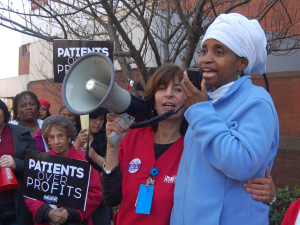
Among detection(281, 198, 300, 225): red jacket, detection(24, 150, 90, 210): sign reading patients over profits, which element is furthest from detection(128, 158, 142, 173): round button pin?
detection(24, 150, 90, 210): sign reading patients over profits

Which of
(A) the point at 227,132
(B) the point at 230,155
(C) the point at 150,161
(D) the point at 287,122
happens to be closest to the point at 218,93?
(A) the point at 227,132

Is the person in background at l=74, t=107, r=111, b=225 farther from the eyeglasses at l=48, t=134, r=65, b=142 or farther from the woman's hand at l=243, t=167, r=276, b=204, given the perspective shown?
the woman's hand at l=243, t=167, r=276, b=204

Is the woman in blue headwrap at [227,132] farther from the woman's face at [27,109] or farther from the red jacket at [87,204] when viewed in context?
the woman's face at [27,109]

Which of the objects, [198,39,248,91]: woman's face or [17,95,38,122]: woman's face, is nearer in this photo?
[198,39,248,91]: woman's face

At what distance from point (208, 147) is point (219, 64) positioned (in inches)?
16.3

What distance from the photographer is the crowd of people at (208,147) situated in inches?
50.9

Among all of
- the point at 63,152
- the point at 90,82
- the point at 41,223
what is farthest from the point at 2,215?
the point at 90,82

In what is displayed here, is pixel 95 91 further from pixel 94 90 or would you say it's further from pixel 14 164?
pixel 14 164

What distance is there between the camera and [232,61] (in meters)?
1.45

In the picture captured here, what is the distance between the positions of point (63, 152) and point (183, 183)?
1972 mm

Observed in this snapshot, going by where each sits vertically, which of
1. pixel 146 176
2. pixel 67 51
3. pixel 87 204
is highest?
pixel 67 51

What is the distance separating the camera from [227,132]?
129 centimetres

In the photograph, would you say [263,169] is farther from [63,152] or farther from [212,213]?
[63,152]

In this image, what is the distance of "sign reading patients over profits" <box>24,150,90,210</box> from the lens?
9.27 feet
